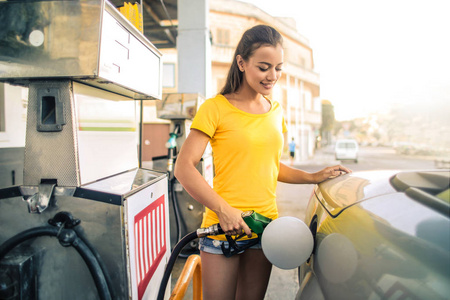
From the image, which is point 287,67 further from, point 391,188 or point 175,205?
point 391,188

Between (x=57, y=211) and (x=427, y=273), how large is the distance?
136 cm

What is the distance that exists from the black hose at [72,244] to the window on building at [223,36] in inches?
889

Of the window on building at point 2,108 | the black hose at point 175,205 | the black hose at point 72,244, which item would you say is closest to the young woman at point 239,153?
the black hose at point 72,244

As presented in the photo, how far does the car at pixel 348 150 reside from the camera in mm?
21562

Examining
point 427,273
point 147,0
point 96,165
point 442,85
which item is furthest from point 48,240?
point 442,85

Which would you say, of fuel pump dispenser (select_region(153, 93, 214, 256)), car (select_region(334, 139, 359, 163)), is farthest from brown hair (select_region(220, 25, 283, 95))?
car (select_region(334, 139, 359, 163))

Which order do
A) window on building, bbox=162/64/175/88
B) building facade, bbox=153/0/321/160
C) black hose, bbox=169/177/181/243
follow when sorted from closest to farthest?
black hose, bbox=169/177/181/243
window on building, bbox=162/64/175/88
building facade, bbox=153/0/321/160

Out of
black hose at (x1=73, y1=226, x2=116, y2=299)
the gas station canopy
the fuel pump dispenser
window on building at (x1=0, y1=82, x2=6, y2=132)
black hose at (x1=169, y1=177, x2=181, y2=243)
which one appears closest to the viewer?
black hose at (x1=73, y1=226, x2=116, y2=299)

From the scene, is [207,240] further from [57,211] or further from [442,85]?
[442,85]

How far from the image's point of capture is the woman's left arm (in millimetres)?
1712

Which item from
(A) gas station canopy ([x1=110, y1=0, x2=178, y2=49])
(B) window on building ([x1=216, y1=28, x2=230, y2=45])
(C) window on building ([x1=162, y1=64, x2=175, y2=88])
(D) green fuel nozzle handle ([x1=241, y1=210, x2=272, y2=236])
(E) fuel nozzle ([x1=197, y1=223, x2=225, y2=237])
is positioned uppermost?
(B) window on building ([x1=216, y1=28, x2=230, y2=45])

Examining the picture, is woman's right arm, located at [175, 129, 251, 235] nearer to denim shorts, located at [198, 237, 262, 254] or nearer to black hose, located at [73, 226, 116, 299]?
denim shorts, located at [198, 237, 262, 254]

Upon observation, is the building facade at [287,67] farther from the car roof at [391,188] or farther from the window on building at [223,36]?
the car roof at [391,188]

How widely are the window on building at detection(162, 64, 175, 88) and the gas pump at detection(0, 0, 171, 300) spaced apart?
17383 millimetres
